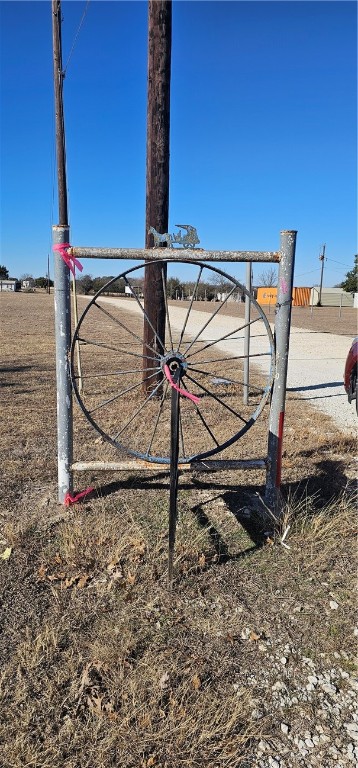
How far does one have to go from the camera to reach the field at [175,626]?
1.73 meters

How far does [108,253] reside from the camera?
303 centimetres

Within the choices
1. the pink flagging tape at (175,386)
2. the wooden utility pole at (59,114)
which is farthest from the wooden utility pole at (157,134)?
the pink flagging tape at (175,386)

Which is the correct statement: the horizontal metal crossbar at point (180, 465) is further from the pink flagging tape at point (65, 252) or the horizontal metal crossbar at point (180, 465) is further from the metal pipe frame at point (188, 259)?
the pink flagging tape at point (65, 252)

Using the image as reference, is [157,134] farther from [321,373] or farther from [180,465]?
[321,373]

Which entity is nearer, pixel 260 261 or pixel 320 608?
pixel 320 608

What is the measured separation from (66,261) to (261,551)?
198 cm

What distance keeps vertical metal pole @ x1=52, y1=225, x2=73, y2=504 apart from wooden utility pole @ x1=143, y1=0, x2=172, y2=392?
2.38m

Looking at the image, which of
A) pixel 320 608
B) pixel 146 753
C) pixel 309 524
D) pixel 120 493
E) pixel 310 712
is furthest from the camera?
pixel 120 493

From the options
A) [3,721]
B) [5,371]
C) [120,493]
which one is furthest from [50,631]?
[5,371]

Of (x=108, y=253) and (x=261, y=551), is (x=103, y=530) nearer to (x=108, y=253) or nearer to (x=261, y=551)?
(x=261, y=551)

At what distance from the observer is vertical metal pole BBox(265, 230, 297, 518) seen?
122 inches

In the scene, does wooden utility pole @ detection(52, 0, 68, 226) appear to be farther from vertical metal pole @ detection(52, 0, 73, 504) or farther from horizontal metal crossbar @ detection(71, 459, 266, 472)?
horizontal metal crossbar @ detection(71, 459, 266, 472)

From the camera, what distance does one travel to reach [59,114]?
7109 mm

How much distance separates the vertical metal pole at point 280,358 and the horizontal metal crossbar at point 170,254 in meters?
0.08
